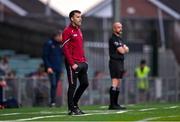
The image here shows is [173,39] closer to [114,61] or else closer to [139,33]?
[139,33]

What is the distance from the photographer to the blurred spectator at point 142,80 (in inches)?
1158

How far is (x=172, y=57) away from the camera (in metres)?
33.8

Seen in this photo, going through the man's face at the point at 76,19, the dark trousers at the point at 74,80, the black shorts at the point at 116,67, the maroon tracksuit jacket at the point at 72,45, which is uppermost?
the man's face at the point at 76,19

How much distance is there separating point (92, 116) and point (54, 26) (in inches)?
796

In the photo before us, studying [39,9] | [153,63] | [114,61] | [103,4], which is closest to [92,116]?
[114,61]

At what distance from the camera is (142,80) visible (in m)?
29.7

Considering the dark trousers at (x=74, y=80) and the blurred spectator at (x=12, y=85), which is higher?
the blurred spectator at (x=12, y=85)

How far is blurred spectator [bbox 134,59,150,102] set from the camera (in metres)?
29.4

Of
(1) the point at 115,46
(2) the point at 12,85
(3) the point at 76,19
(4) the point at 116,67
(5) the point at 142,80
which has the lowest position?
(4) the point at 116,67

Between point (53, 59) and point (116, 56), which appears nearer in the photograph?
point (116, 56)

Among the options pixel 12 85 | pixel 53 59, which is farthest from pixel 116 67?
pixel 12 85

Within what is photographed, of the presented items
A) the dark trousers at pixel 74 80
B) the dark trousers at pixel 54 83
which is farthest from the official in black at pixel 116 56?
the dark trousers at pixel 54 83

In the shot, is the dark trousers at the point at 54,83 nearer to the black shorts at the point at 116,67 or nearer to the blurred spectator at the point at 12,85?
the blurred spectator at the point at 12,85

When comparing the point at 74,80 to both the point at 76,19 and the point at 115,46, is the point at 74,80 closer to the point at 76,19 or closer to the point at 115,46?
the point at 76,19
